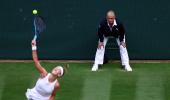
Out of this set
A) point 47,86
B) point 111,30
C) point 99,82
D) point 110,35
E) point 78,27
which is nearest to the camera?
point 47,86

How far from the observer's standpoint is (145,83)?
15977 millimetres

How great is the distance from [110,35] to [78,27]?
140cm

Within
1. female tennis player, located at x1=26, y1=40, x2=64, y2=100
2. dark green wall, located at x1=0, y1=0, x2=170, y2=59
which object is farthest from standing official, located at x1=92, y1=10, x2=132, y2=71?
female tennis player, located at x1=26, y1=40, x2=64, y2=100

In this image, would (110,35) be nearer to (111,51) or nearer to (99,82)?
(111,51)

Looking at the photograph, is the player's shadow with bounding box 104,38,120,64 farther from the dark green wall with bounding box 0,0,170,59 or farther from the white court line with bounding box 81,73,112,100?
the white court line with bounding box 81,73,112,100

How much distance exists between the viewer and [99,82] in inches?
635

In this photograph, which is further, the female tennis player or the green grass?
the green grass

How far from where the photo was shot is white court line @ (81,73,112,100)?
14872 millimetres

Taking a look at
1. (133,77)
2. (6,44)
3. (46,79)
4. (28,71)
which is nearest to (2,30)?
(6,44)

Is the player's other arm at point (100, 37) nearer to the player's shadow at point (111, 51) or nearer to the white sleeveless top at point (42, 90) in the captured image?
the player's shadow at point (111, 51)

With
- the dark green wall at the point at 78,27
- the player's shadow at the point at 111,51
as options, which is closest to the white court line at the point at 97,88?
the player's shadow at the point at 111,51

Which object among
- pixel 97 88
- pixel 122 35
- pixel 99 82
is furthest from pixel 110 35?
pixel 97 88

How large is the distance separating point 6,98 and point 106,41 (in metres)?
3.93

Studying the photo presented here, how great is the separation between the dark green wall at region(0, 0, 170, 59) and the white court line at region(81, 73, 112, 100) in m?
2.04
